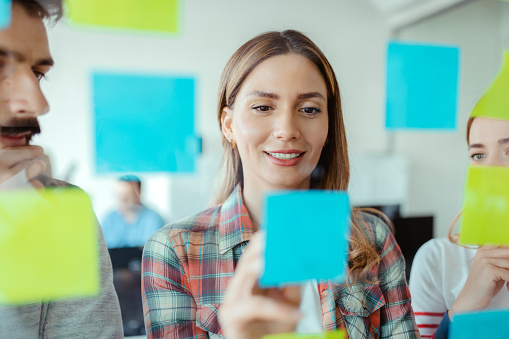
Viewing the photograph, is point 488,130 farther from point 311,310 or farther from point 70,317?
point 70,317

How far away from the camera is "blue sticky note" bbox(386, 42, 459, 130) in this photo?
54cm

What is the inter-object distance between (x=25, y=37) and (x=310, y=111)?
0.27 m

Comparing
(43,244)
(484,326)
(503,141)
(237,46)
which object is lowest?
(484,326)

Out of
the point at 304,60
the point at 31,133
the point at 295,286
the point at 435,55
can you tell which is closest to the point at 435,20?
the point at 435,55

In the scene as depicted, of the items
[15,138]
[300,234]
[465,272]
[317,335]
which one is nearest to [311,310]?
[317,335]

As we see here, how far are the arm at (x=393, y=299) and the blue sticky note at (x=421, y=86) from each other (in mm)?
170

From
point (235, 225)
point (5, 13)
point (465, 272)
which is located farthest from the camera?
point (465, 272)

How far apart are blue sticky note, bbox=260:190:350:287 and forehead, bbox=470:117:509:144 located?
0.28 metres

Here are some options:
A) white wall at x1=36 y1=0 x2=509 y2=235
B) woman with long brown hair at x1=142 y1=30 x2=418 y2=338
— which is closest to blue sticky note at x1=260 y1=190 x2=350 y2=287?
woman with long brown hair at x1=142 y1=30 x2=418 y2=338

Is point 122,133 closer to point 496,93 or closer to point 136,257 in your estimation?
point 136,257

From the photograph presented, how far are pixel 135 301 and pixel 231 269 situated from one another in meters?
0.27

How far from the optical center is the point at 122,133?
0.41 meters

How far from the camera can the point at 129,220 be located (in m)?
0.47

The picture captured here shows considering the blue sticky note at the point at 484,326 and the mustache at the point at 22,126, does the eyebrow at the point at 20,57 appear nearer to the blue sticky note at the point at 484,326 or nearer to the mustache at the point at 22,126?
the mustache at the point at 22,126
